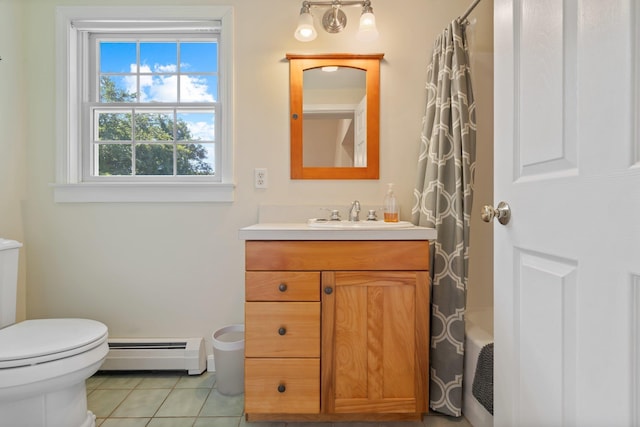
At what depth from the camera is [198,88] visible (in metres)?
1.98

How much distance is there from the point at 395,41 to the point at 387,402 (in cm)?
182

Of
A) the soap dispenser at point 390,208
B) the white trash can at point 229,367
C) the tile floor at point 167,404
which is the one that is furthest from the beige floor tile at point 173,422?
the soap dispenser at point 390,208

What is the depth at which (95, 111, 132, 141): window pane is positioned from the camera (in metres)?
1.97

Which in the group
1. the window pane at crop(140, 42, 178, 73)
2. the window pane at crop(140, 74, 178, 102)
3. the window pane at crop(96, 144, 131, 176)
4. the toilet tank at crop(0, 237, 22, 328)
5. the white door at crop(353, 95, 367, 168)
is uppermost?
the window pane at crop(140, 42, 178, 73)

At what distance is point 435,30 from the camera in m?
1.84

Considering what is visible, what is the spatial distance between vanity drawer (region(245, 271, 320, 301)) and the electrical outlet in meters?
0.69

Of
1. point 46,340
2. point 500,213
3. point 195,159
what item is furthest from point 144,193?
point 500,213

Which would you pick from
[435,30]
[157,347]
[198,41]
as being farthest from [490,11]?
[157,347]

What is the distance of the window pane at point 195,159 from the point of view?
1.98 meters

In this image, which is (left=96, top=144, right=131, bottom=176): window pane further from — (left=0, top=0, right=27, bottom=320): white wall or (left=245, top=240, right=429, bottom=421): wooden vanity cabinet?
(left=245, top=240, right=429, bottom=421): wooden vanity cabinet

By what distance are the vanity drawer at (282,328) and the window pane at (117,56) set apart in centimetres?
168

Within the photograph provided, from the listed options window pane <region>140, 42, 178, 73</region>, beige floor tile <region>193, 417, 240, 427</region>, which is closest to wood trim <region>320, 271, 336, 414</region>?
beige floor tile <region>193, 417, 240, 427</region>

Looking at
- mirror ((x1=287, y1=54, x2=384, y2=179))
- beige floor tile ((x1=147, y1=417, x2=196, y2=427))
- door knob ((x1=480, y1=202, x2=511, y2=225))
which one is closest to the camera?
door knob ((x1=480, y1=202, x2=511, y2=225))

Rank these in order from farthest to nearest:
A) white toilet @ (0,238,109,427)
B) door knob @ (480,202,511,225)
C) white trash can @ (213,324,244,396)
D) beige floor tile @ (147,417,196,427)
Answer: white trash can @ (213,324,244,396), beige floor tile @ (147,417,196,427), white toilet @ (0,238,109,427), door knob @ (480,202,511,225)
